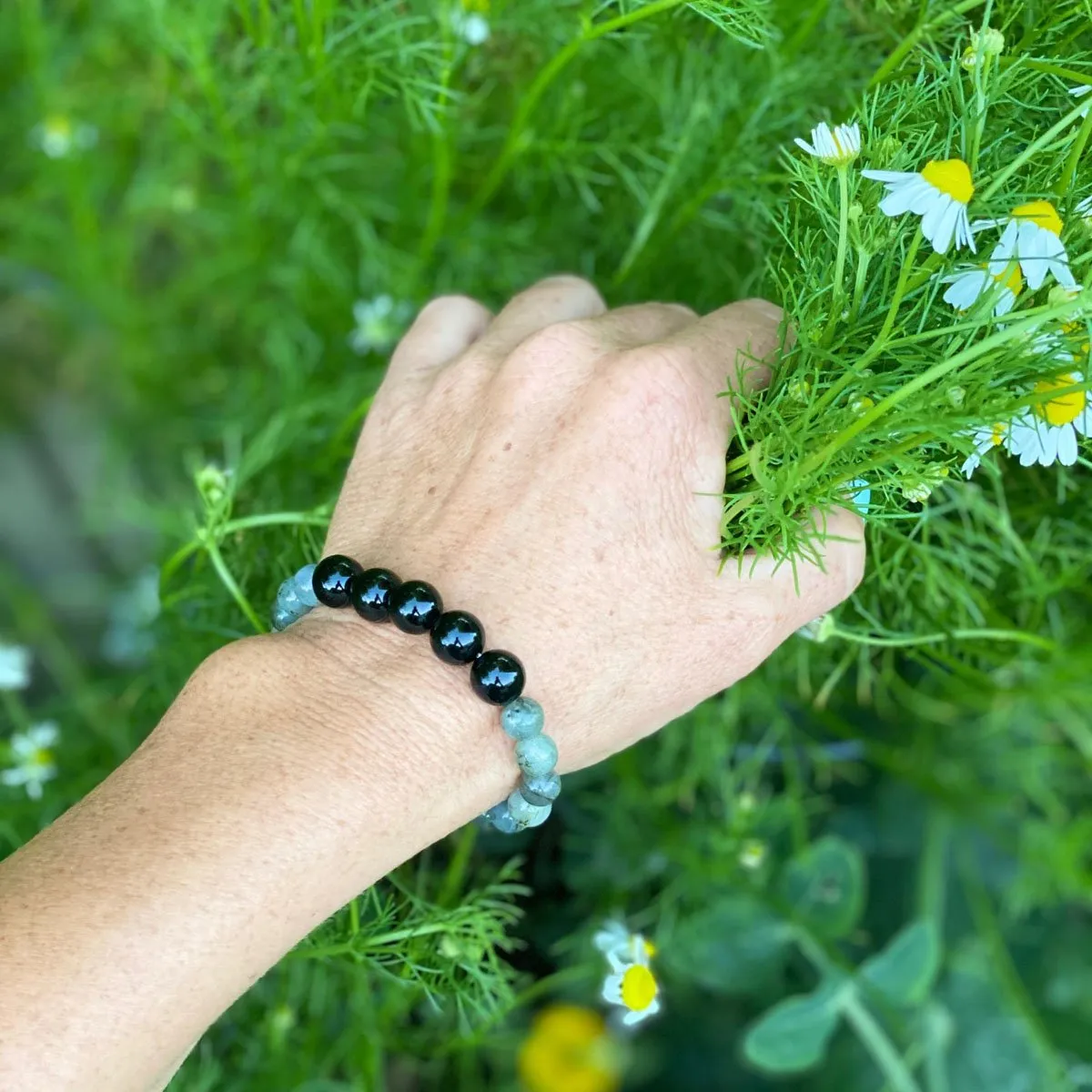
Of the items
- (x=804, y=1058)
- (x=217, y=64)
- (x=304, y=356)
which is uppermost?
(x=217, y=64)

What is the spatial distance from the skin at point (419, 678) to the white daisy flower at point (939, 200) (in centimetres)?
16

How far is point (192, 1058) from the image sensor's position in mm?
1104

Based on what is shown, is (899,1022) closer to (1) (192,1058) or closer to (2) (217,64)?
(1) (192,1058)

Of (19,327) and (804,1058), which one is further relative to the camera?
(19,327)

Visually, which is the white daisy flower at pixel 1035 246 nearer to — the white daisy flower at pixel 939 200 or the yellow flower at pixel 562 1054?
the white daisy flower at pixel 939 200

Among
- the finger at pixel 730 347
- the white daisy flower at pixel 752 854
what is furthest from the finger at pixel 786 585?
the white daisy flower at pixel 752 854

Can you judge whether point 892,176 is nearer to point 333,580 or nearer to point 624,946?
point 333,580

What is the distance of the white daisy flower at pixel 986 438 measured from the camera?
25.4 inches

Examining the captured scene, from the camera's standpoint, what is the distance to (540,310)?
2.94 ft

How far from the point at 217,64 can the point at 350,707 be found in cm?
94

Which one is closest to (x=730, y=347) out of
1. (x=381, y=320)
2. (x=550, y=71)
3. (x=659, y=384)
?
(x=659, y=384)

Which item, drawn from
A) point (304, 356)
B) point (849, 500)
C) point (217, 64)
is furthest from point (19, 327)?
point (849, 500)

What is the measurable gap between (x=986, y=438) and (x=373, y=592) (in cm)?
43

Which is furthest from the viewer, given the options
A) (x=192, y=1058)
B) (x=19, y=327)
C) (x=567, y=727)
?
(x=19, y=327)
